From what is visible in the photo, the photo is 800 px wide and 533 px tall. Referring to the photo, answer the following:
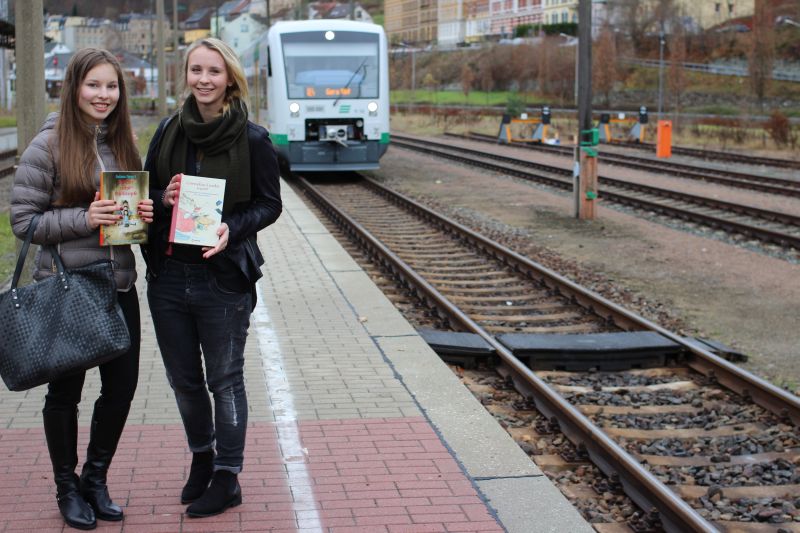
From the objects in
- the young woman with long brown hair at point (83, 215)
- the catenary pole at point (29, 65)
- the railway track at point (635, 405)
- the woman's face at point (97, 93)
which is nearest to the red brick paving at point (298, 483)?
the young woman with long brown hair at point (83, 215)

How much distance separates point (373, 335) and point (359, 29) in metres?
14.9

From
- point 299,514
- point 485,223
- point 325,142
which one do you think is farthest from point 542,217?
point 299,514

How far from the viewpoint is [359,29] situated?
21906 mm

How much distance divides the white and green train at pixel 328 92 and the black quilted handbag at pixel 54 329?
17.8m

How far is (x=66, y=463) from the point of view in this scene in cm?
431

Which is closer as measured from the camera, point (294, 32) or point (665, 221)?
point (665, 221)

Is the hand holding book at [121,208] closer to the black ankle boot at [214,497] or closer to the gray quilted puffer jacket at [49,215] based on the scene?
the gray quilted puffer jacket at [49,215]

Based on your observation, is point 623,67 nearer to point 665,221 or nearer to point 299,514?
point 665,221

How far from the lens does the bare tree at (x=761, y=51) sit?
4809 centimetres

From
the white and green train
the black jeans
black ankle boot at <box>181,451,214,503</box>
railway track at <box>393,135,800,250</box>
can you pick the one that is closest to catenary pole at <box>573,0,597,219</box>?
railway track at <box>393,135,800,250</box>

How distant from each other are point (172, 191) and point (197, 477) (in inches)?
49.6

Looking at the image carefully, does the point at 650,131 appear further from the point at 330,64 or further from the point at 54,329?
the point at 54,329

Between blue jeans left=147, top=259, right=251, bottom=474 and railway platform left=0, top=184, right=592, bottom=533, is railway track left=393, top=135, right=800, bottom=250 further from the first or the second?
blue jeans left=147, top=259, right=251, bottom=474

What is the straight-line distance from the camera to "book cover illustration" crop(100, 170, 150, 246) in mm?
4035
